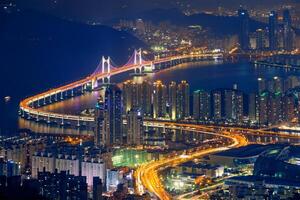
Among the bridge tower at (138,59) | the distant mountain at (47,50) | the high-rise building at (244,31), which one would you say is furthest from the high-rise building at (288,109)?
the high-rise building at (244,31)

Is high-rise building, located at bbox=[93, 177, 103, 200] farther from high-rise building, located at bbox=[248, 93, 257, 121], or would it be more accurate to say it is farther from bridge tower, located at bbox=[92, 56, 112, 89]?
bridge tower, located at bbox=[92, 56, 112, 89]

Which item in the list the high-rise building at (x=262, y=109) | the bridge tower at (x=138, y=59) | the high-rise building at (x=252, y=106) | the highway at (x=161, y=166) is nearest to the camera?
the highway at (x=161, y=166)

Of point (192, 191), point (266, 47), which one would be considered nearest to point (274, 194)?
point (192, 191)

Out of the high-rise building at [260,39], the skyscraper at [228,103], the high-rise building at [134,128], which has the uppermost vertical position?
the high-rise building at [260,39]

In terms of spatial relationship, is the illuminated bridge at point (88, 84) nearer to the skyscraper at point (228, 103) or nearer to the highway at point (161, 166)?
the skyscraper at point (228, 103)

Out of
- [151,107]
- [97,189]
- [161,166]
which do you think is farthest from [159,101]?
[97,189]

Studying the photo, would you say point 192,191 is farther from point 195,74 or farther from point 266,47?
point 266,47
